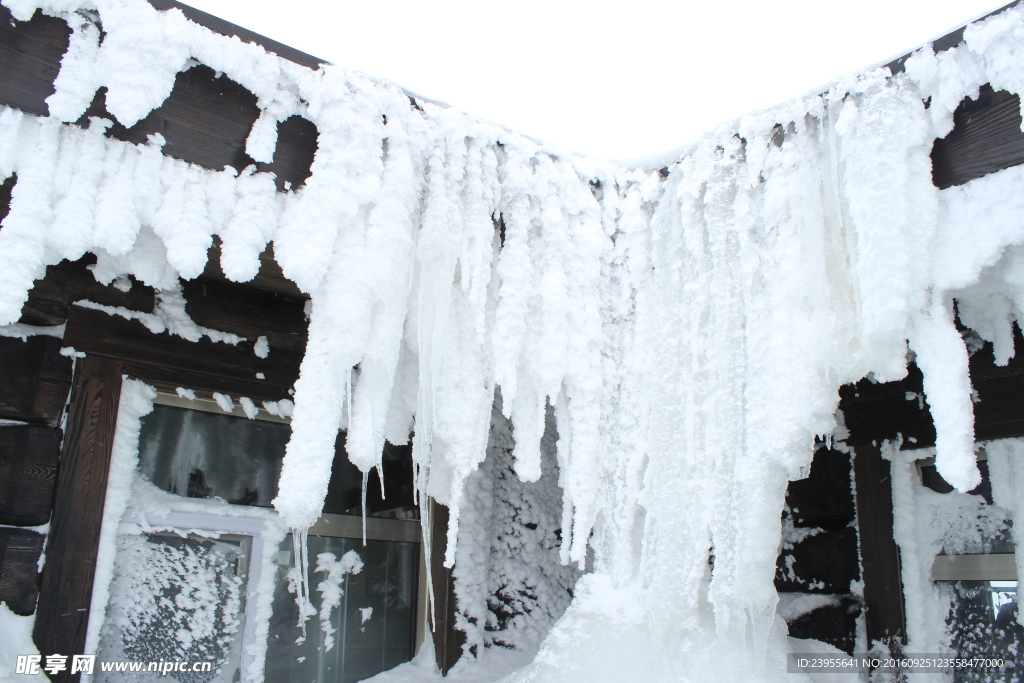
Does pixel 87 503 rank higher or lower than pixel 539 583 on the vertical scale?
higher

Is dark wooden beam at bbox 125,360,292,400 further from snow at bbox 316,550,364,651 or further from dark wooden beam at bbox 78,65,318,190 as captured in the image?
dark wooden beam at bbox 78,65,318,190

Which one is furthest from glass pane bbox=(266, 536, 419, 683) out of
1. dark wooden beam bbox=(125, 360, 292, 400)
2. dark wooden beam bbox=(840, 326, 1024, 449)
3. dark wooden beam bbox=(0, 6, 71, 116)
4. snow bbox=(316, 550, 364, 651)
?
dark wooden beam bbox=(840, 326, 1024, 449)

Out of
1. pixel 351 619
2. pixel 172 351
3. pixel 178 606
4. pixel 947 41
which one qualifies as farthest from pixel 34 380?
pixel 947 41

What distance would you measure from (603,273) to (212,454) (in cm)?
185

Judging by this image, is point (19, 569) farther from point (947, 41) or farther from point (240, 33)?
point (947, 41)

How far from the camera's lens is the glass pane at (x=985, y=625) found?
2.53 meters

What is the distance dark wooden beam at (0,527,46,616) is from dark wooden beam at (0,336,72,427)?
0.39 metres

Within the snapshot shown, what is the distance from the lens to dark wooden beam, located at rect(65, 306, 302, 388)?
2412 mm

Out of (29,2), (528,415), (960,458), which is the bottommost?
(960,458)

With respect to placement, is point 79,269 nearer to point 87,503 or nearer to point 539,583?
point 87,503

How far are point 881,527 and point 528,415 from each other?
1.83 metres

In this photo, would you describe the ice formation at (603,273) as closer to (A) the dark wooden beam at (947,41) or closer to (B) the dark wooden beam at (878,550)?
(A) the dark wooden beam at (947,41)

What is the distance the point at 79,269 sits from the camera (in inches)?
94.4

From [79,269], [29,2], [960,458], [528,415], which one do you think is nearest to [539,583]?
[528,415]
